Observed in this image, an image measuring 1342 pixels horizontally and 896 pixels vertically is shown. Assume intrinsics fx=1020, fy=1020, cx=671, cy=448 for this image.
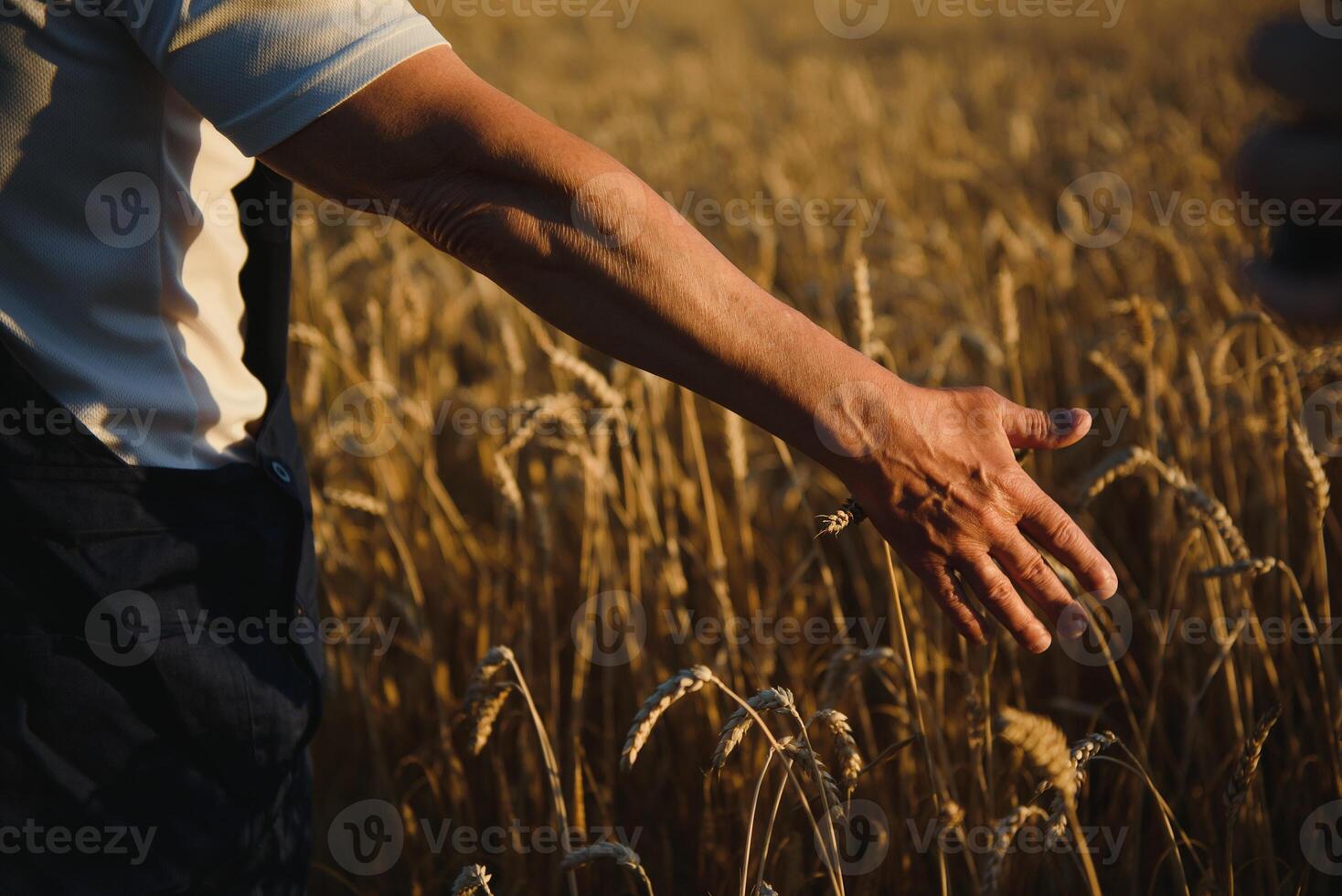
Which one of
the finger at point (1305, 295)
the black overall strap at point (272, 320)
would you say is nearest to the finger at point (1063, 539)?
the finger at point (1305, 295)

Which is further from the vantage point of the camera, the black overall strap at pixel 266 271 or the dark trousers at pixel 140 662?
the black overall strap at pixel 266 271

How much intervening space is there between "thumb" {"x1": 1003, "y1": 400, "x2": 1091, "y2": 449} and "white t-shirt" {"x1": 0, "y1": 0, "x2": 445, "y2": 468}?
0.66 m

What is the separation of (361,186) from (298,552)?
51 cm

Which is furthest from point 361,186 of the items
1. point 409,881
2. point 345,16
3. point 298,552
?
point 409,881

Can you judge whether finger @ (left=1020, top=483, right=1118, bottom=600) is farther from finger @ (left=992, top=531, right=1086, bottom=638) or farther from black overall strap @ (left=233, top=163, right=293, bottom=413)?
black overall strap @ (left=233, top=163, right=293, bottom=413)

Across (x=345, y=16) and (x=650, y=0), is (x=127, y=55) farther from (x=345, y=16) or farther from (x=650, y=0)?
(x=650, y=0)

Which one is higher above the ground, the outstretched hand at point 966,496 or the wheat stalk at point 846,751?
the outstretched hand at point 966,496

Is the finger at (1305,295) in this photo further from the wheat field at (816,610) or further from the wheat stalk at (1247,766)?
the wheat stalk at (1247,766)

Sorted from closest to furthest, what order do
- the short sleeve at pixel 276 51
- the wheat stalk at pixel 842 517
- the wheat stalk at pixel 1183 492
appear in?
the short sleeve at pixel 276 51 < the wheat stalk at pixel 842 517 < the wheat stalk at pixel 1183 492

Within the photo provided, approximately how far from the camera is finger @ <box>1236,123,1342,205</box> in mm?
1247

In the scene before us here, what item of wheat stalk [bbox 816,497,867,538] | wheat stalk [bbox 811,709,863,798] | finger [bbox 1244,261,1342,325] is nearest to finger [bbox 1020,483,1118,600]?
wheat stalk [bbox 816,497,867,538]

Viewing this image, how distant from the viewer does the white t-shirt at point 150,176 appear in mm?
Result: 807

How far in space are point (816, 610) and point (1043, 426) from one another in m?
1.16

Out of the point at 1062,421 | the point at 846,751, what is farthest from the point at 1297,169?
the point at 846,751
